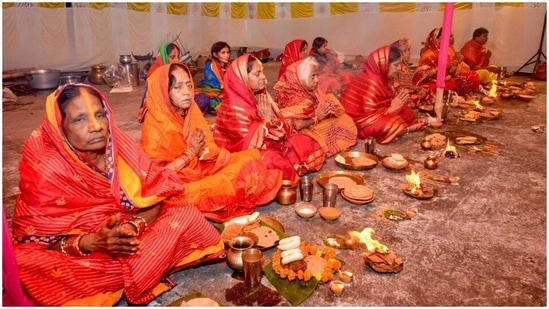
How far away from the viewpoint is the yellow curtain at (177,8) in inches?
536

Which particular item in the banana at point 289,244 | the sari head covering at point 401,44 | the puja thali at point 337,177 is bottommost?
the banana at point 289,244

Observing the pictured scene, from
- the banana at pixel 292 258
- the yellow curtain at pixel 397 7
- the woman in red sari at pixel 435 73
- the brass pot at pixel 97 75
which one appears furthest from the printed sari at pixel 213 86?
the yellow curtain at pixel 397 7

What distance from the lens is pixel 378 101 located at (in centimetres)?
586

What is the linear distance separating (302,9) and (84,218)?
14.1 meters

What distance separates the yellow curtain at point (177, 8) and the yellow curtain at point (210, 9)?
2.74ft

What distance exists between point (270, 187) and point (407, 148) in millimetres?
2499

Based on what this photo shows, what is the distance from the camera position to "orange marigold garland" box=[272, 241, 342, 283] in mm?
2752

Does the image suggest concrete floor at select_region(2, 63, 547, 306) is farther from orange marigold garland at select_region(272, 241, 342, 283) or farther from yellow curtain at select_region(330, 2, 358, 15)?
yellow curtain at select_region(330, 2, 358, 15)

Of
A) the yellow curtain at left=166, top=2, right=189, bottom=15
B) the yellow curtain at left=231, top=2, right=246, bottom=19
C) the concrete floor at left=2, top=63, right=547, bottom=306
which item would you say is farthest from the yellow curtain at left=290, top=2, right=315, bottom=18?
the concrete floor at left=2, top=63, right=547, bottom=306

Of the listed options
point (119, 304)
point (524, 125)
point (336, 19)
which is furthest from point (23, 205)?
point (336, 19)

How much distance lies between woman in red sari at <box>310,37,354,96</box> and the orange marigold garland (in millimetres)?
5959

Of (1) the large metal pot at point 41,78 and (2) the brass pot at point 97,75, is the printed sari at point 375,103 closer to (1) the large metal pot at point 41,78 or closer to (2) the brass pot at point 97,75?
(2) the brass pot at point 97,75

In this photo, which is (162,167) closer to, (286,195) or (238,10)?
(286,195)

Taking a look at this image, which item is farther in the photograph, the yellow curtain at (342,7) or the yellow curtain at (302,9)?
the yellow curtain at (302,9)
